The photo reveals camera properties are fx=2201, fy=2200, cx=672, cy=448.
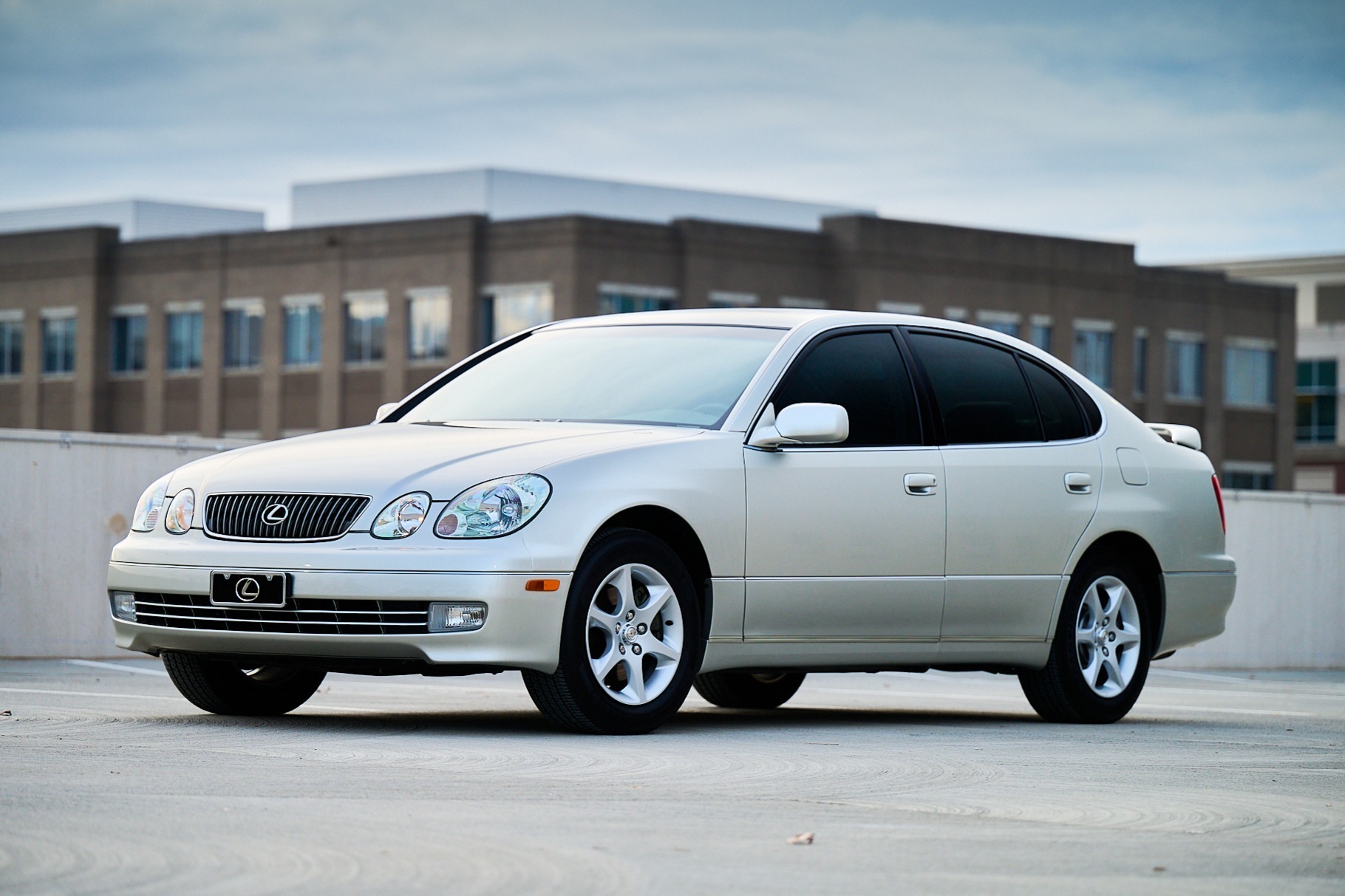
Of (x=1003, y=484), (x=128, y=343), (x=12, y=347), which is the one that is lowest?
(x=1003, y=484)

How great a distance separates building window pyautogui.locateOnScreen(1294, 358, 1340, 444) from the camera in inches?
3720

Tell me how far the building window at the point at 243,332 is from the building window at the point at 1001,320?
73.0 feet

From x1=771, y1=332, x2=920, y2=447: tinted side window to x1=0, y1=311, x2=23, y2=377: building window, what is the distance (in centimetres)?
6571

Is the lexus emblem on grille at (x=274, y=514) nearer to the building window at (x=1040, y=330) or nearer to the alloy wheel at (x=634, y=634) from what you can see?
the alloy wheel at (x=634, y=634)

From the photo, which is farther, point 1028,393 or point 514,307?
point 514,307

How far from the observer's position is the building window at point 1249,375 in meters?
75.9

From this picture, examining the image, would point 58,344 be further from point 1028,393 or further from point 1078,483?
point 1078,483

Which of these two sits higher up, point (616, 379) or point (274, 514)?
point (616, 379)

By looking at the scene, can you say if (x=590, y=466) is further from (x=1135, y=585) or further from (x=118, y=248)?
(x=118, y=248)

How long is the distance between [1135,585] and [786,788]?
4.28 meters

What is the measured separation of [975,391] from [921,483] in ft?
2.70

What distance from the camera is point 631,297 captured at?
205ft

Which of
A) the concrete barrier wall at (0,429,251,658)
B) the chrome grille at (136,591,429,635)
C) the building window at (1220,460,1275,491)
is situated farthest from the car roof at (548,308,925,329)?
the building window at (1220,460,1275,491)

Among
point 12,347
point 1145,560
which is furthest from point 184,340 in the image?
point 1145,560
